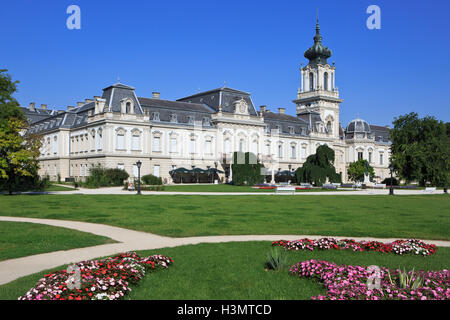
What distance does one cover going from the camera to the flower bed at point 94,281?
23.7 ft

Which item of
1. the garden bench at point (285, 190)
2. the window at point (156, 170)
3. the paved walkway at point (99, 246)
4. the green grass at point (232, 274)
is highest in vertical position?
the window at point (156, 170)

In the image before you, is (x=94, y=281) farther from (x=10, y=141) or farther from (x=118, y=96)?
(x=118, y=96)

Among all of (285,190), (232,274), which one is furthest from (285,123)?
(232,274)

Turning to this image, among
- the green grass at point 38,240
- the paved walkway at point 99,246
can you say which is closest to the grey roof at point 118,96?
the paved walkway at point 99,246

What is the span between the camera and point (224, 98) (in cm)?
6669

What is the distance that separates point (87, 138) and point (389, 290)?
58576mm

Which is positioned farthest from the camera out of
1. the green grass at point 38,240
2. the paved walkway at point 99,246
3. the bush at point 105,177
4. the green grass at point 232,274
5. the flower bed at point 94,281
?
the bush at point 105,177

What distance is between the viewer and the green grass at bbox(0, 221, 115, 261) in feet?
38.6

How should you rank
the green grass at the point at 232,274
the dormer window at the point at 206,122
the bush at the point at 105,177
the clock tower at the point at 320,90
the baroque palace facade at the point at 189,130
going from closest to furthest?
the green grass at the point at 232,274
the bush at the point at 105,177
the baroque palace facade at the point at 189,130
the dormer window at the point at 206,122
the clock tower at the point at 320,90

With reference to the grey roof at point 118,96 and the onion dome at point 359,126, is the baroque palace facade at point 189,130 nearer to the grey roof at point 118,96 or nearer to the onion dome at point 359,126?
the grey roof at point 118,96

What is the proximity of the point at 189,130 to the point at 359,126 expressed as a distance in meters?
44.7

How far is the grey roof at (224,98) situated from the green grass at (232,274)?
55.0 m

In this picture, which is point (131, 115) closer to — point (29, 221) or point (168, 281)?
point (29, 221)

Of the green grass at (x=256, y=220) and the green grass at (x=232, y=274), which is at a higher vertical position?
the green grass at (x=256, y=220)
